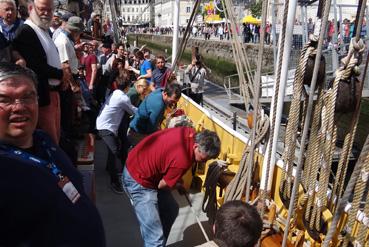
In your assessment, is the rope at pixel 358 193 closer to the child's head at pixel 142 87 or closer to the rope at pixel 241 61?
the rope at pixel 241 61

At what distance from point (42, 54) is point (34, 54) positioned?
56 millimetres

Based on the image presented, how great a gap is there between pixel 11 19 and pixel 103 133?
5.02 ft

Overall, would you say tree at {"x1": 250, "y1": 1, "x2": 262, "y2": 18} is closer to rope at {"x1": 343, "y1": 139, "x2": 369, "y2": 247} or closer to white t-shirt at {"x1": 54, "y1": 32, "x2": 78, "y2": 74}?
white t-shirt at {"x1": 54, "y1": 32, "x2": 78, "y2": 74}

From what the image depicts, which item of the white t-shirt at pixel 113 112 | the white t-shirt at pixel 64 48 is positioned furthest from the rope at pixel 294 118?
the white t-shirt at pixel 64 48

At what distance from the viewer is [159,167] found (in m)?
2.87

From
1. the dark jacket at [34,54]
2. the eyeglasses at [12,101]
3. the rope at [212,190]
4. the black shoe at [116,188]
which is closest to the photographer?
the eyeglasses at [12,101]

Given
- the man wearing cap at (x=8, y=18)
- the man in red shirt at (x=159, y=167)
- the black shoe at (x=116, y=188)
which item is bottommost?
the black shoe at (x=116, y=188)

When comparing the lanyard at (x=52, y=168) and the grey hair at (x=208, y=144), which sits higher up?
the lanyard at (x=52, y=168)

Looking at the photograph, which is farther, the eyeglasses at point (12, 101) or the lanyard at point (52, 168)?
the eyeglasses at point (12, 101)

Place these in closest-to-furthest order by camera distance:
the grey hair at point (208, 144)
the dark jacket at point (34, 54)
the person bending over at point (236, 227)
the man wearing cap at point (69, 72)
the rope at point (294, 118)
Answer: the person bending over at point (236, 227)
the rope at point (294, 118)
the grey hair at point (208, 144)
the dark jacket at point (34, 54)
the man wearing cap at point (69, 72)

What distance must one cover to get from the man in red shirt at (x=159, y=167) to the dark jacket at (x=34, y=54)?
809 millimetres

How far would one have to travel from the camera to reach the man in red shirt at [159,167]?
9.07ft

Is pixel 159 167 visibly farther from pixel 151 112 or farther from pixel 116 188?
pixel 116 188

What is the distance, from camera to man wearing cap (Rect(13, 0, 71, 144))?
283cm
